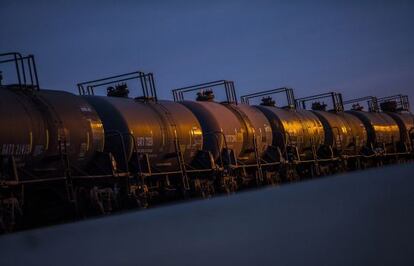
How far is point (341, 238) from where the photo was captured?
358cm

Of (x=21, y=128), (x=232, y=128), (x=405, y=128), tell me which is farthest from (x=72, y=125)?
(x=405, y=128)

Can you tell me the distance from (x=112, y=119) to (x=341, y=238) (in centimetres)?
1052

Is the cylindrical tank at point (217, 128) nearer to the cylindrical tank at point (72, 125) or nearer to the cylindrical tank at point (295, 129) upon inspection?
the cylindrical tank at point (295, 129)

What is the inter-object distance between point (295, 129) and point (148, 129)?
9728 mm

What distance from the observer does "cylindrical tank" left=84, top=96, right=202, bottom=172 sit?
1351 cm

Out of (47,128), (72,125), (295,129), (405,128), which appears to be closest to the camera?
(47,128)

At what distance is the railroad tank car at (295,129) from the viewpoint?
21.6 metres

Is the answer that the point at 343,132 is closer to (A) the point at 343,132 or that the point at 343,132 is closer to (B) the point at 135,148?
(A) the point at 343,132

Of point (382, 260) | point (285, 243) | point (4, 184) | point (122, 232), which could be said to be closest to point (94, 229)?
point (122, 232)

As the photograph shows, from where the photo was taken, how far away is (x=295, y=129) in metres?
22.5

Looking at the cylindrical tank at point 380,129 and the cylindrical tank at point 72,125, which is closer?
the cylindrical tank at point 72,125

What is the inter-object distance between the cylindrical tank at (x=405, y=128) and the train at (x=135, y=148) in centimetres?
901

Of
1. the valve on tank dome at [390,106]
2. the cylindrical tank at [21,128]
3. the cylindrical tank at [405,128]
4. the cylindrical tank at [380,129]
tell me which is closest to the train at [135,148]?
the cylindrical tank at [21,128]

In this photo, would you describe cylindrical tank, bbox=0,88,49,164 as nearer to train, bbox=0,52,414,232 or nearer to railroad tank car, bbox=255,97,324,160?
train, bbox=0,52,414,232
